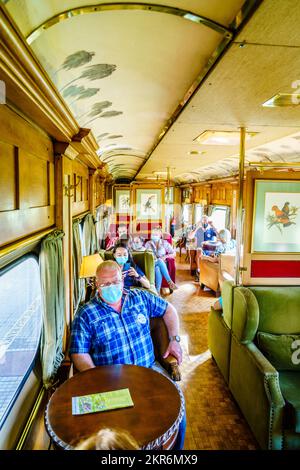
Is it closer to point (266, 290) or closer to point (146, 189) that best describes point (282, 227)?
point (266, 290)

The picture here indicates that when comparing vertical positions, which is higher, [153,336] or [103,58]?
[103,58]

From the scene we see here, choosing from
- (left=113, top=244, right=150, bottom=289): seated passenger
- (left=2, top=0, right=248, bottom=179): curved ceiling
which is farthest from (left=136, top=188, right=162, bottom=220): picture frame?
(left=2, top=0, right=248, bottom=179): curved ceiling

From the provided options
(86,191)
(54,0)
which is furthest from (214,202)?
(54,0)

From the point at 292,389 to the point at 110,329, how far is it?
178 centimetres

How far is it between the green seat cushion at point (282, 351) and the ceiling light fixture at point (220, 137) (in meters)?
2.46

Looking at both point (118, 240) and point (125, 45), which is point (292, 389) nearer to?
point (125, 45)

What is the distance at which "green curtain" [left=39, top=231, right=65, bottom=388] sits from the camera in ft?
8.02

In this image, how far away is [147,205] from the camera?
10.5m

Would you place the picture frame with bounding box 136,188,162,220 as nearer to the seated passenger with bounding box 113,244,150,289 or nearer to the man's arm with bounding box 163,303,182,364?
the seated passenger with bounding box 113,244,150,289

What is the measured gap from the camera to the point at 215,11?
1.60 m

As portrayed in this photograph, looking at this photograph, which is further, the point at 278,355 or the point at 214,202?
the point at 214,202

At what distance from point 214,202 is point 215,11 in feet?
34.9

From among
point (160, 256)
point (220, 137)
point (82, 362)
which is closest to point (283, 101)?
point (220, 137)

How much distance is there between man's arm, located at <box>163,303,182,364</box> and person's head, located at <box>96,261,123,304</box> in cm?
60
